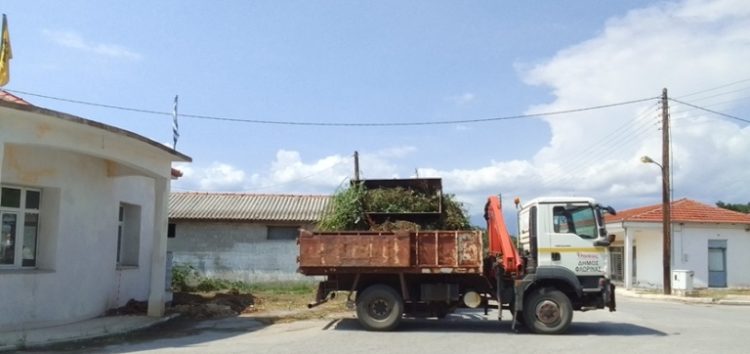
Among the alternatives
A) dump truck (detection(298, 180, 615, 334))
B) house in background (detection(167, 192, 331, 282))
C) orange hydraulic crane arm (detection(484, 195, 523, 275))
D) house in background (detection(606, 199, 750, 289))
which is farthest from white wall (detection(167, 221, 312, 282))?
house in background (detection(606, 199, 750, 289))

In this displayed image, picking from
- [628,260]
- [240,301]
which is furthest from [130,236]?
[628,260]

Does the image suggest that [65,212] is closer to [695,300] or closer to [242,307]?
[242,307]

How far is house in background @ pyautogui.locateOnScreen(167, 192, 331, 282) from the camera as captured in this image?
2717 centimetres

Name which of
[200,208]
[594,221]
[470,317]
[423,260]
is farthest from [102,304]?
[200,208]

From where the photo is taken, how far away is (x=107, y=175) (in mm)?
15578

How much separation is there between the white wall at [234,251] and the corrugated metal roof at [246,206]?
41 cm

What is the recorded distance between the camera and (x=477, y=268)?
13242 mm

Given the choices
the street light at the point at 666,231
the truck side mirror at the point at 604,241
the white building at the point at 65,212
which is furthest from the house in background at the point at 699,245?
the white building at the point at 65,212

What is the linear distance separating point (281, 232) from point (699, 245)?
20464mm

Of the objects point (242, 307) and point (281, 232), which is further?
point (281, 232)

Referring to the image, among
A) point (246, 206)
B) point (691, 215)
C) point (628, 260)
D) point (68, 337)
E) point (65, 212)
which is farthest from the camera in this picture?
point (691, 215)

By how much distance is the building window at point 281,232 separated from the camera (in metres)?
27.6

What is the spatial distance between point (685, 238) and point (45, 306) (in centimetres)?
2910

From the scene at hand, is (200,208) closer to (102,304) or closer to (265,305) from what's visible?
(265,305)
